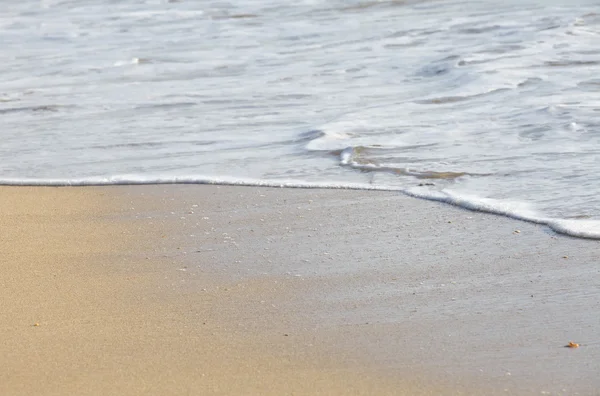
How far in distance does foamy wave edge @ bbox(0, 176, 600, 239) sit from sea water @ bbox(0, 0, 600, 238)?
13 millimetres

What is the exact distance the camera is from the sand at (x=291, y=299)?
261cm

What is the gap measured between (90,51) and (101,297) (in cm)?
726

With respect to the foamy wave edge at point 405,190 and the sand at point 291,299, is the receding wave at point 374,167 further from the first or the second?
the sand at point 291,299

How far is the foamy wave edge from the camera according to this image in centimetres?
380

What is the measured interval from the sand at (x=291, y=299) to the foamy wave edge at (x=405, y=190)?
69 mm

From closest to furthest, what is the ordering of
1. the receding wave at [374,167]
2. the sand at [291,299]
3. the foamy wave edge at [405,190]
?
the sand at [291,299]
the foamy wave edge at [405,190]
the receding wave at [374,167]

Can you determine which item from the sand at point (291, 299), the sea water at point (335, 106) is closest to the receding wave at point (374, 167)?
the sea water at point (335, 106)

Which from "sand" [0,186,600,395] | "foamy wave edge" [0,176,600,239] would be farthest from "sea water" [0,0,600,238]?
"sand" [0,186,600,395]

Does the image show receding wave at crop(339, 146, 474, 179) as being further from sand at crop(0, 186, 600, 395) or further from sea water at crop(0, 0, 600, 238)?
sand at crop(0, 186, 600, 395)

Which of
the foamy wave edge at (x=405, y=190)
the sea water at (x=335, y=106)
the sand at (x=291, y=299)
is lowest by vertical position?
the sea water at (x=335, y=106)

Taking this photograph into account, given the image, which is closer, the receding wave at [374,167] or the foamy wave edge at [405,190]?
the foamy wave edge at [405,190]

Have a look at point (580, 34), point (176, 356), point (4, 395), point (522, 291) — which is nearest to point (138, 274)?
point (176, 356)

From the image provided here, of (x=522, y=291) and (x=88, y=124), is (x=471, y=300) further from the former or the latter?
(x=88, y=124)

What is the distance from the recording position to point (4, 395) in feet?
8.29
